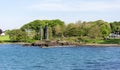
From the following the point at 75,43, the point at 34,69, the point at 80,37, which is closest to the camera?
the point at 34,69

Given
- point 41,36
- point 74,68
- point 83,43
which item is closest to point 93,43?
point 83,43

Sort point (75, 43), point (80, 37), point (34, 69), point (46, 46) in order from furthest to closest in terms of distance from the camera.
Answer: point (80, 37), point (75, 43), point (46, 46), point (34, 69)

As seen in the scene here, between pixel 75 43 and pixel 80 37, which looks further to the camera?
pixel 80 37

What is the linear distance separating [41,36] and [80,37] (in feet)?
71.5

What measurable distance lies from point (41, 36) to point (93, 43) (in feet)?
111

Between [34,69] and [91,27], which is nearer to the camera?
[34,69]

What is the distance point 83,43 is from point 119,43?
1849cm

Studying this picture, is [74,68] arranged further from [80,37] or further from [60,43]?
[80,37]

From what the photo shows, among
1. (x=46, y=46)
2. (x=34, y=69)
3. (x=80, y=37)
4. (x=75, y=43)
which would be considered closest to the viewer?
(x=34, y=69)

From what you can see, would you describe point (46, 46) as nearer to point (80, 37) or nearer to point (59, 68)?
point (80, 37)

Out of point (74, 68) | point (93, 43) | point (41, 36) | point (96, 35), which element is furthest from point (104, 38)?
point (74, 68)

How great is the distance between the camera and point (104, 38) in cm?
19875

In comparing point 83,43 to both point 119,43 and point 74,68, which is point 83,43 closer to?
point 119,43

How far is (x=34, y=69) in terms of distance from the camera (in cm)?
5672
